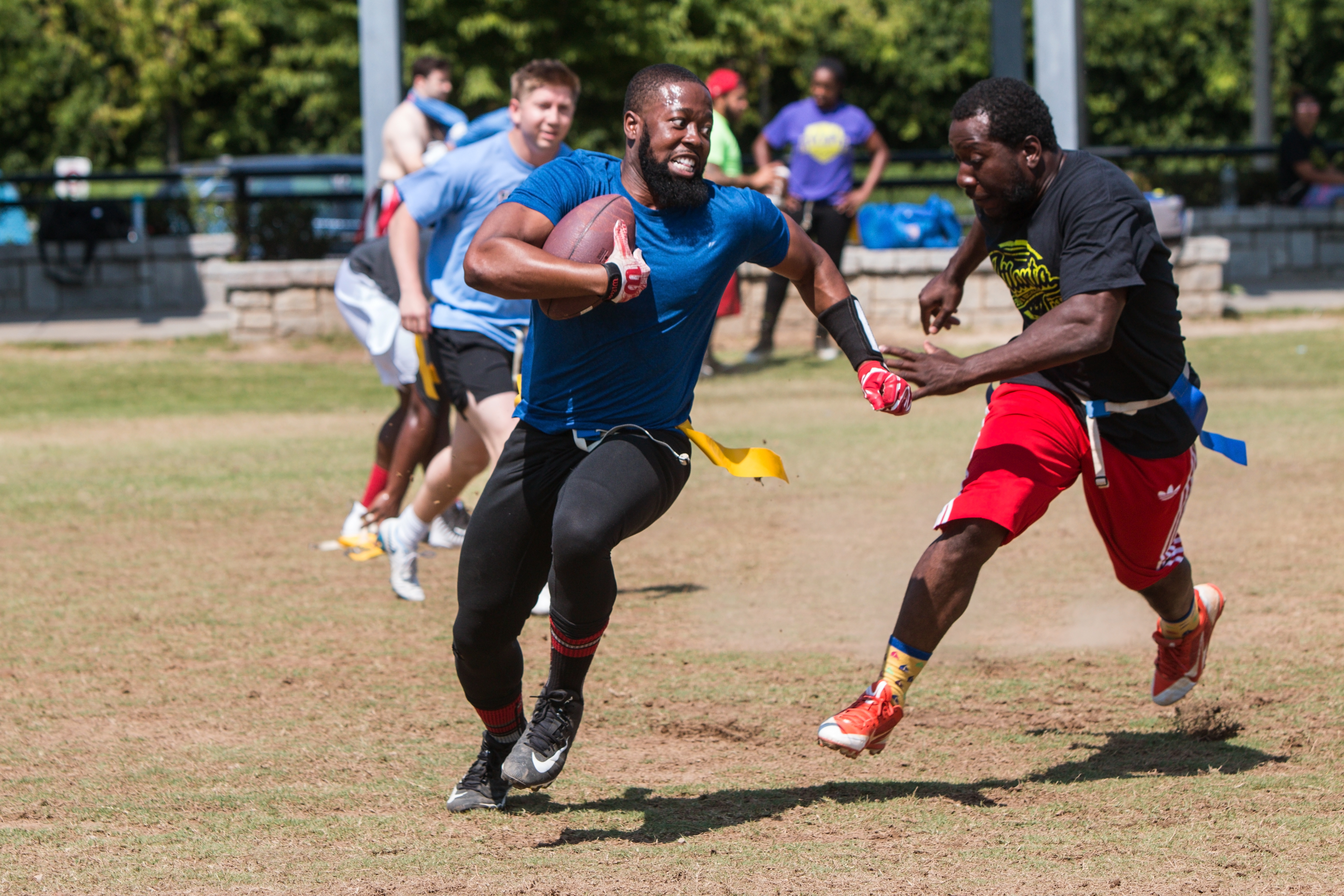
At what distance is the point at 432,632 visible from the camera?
6.11 metres

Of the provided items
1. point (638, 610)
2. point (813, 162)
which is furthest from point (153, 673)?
point (813, 162)

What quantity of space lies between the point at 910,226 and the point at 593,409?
1124cm

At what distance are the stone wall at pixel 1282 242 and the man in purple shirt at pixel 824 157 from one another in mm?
6530

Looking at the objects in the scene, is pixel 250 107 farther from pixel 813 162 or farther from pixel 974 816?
pixel 974 816

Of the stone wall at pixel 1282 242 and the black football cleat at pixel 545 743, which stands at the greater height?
the stone wall at pixel 1282 242

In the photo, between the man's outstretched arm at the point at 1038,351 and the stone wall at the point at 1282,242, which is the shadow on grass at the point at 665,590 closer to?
the man's outstretched arm at the point at 1038,351

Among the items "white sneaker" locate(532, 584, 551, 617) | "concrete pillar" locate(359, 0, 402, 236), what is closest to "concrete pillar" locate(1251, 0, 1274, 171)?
"concrete pillar" locate(359, 0, 402, 236)

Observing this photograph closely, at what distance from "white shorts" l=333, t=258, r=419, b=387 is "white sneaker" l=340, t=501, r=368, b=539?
655mm

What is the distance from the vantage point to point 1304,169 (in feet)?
57.9

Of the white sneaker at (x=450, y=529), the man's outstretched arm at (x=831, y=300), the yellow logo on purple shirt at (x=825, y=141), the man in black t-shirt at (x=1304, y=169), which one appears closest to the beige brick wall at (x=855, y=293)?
the yellow logo on purple shirt at (x=825, y=141)

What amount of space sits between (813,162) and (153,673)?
8831 millimetres

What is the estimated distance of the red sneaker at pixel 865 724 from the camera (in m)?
4.06

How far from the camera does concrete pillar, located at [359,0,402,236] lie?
47.6 ft

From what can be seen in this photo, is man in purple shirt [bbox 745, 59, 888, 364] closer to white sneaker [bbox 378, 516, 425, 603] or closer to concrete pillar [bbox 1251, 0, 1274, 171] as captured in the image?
white sneaker [bbox 378, 516, 425, 603]
